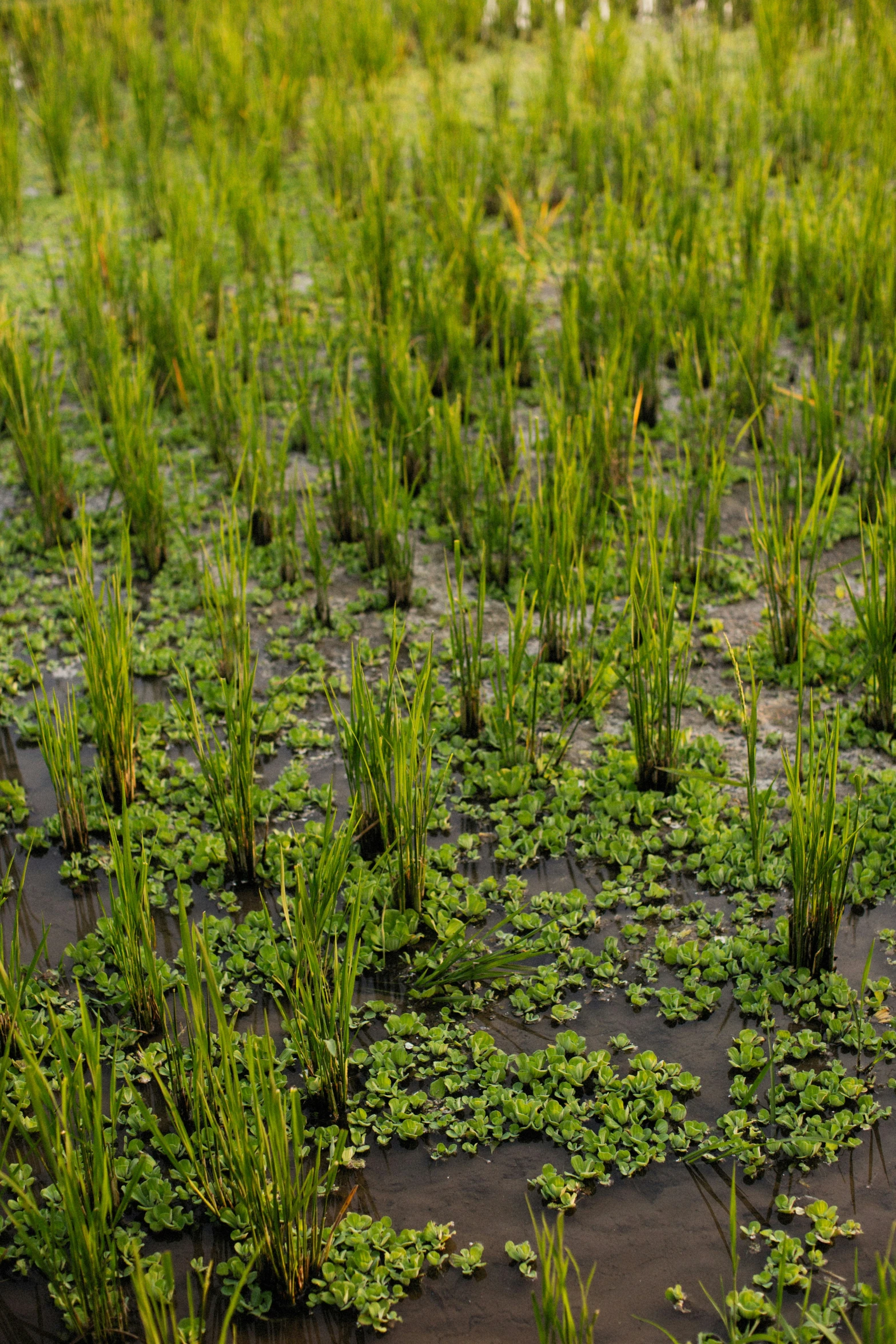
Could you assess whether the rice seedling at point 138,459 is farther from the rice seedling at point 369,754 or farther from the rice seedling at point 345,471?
the rice seedling at point 369,754

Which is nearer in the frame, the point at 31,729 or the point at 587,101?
the point at 31,729

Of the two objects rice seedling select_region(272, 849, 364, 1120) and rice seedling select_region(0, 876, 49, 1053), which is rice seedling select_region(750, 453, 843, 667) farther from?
rice seedling select_region(0, 876, 49, 1053)

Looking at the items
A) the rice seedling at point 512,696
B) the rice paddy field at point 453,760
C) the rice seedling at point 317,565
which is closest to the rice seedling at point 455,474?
the rice paddy field at point 453,760

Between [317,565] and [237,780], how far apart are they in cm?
85

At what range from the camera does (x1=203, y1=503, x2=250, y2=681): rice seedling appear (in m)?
2.54

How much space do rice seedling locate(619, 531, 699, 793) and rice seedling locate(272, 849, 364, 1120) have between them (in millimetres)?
769

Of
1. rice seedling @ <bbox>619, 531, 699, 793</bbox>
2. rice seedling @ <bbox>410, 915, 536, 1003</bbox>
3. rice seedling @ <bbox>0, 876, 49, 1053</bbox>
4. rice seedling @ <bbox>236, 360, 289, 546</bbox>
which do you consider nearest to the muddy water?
rice seedling @ <bbox>410, 915, 536, 1003</bbox>

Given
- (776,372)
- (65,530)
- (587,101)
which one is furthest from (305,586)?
(587,101)

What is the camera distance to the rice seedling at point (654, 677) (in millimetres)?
2406

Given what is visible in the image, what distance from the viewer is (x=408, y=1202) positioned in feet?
5.99

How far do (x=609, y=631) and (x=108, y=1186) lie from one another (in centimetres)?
186

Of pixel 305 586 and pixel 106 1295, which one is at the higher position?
pixel 305 586

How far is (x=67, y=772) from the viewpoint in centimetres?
240

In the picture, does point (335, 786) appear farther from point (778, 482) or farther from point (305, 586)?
point (778, 482)
